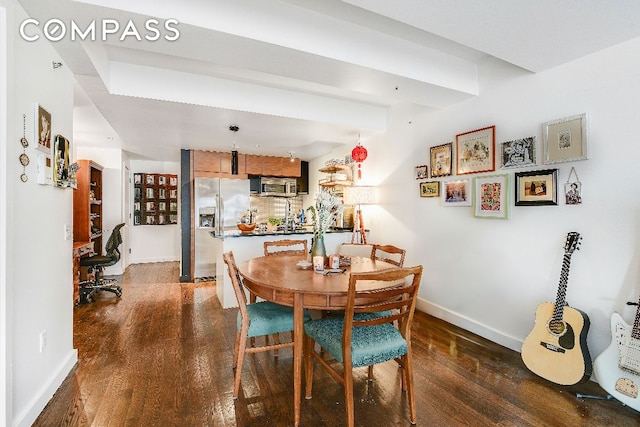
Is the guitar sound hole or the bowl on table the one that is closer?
the guitar sound hole

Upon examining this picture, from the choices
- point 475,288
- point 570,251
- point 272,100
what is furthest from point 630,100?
point 272,100

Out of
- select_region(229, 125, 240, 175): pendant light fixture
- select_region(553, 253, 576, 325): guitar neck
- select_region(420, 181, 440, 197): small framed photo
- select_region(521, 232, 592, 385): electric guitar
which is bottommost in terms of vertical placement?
select_region(521, 232, 592, 385): electric guitar

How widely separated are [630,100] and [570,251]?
1062 millimetres

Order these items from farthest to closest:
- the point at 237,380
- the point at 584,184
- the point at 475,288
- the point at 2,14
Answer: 1. the point at 475,288
2. the point at 584,184
3. the point at 237,380
4. the point at 2,14

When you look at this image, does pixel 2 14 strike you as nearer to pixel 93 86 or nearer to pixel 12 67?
pixel 12 67

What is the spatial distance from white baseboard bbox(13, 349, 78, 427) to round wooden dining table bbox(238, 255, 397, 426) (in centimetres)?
135

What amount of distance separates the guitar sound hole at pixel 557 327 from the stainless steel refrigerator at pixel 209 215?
4.37 meters

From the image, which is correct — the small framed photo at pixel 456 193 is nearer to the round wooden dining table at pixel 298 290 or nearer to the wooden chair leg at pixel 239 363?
the round wooden dining table at pixel 298 290

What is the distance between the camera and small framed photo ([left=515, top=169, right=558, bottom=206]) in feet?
7.94

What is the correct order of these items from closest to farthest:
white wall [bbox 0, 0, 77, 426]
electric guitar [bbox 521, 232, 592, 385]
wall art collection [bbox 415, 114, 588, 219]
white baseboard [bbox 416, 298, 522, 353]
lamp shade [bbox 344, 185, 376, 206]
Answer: white wall [bbox 0, 0, 77, 426]
electric guitar [bbox 521, 232, 592, 385]
wall art collection [bbox 415, 114, 588, 219]
white baseboard [bbox 416, 298, 522, 353]
lamp shade [bbox 344, 185, 376, 206]

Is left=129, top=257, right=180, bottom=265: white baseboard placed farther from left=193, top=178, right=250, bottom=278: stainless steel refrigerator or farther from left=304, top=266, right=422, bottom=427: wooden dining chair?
left=304, top=266, right=422, bottom=427: wooden dining chair

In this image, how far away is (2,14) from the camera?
1.49m

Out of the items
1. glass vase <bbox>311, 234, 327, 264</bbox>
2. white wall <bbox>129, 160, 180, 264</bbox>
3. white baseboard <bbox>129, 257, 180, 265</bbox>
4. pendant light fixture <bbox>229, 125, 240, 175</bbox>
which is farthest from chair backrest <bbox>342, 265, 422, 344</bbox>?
white baseboard <bbox>129, 257, 180, 265</bbox>

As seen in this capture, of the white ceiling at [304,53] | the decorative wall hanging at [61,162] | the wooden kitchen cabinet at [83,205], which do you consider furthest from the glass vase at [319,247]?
the wooden kitchen cabinet at [83,205]
